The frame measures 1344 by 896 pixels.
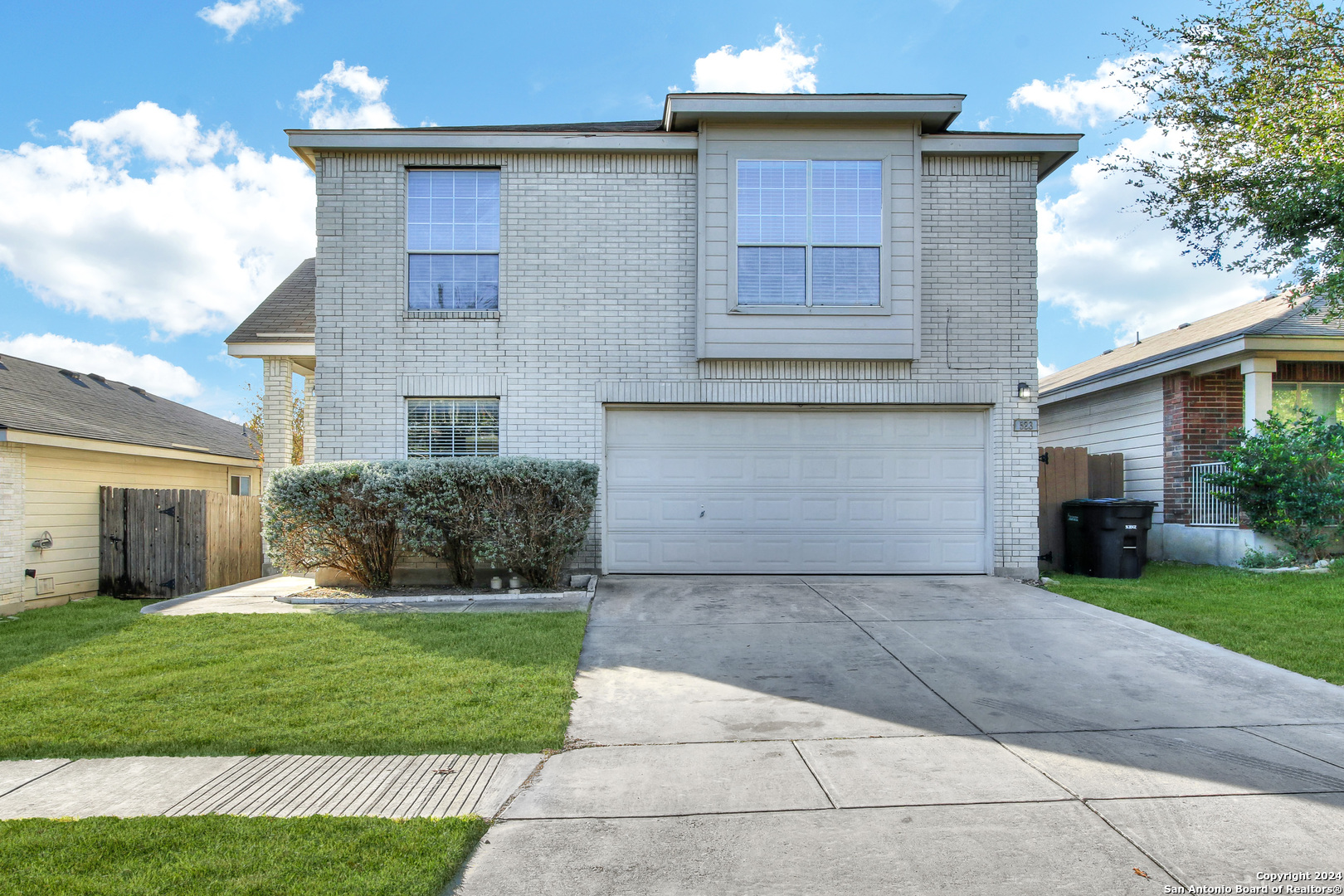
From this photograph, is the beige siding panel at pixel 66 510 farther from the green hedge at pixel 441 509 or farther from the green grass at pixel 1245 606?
the green grass at pixel 1245 606

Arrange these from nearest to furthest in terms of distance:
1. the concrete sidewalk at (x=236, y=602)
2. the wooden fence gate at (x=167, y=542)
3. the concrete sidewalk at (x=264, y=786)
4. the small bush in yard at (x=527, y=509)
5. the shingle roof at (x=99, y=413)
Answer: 1. the concrete sidewalk at (x=264, y=786)
2. the concrete sidewalk at (x=236, y=602)
3. the small bush in yard at (x=527, y=509)
4. the wooden fence gate at (x=167, y=542)
5. the shingle roof at (x=99, y=413)

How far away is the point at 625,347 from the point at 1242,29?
1023 centimetres

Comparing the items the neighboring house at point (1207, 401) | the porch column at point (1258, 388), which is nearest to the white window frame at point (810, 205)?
the neighboring house at point (1207, 401)

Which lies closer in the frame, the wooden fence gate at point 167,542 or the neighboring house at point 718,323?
the neighboring house at point 718,323

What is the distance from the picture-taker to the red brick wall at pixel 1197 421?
12.0 meters

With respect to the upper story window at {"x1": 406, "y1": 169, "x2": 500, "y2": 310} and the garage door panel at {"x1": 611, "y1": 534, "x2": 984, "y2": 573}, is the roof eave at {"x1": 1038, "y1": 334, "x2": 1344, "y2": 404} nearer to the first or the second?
the garage door panel at {"x1": 611, "y1": 534, "x2": 984, "y2": 573}

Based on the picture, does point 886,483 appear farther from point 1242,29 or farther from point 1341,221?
point 1242,29

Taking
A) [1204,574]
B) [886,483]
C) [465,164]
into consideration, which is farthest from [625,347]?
[1204,574]

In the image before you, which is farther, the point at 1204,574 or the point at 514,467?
the point at 1204,574

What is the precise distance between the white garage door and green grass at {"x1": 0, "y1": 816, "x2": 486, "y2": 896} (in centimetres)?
664

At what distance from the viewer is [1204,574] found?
10.4 metres

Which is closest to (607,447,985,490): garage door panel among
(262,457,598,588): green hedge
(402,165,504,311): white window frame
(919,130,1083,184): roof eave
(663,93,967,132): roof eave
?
(262,457,598,588): green hedge

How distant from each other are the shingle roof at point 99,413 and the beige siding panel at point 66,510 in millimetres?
392

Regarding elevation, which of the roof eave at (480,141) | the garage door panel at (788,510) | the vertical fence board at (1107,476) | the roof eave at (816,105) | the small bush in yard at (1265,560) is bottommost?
the small bush in yard at (1265,560)
